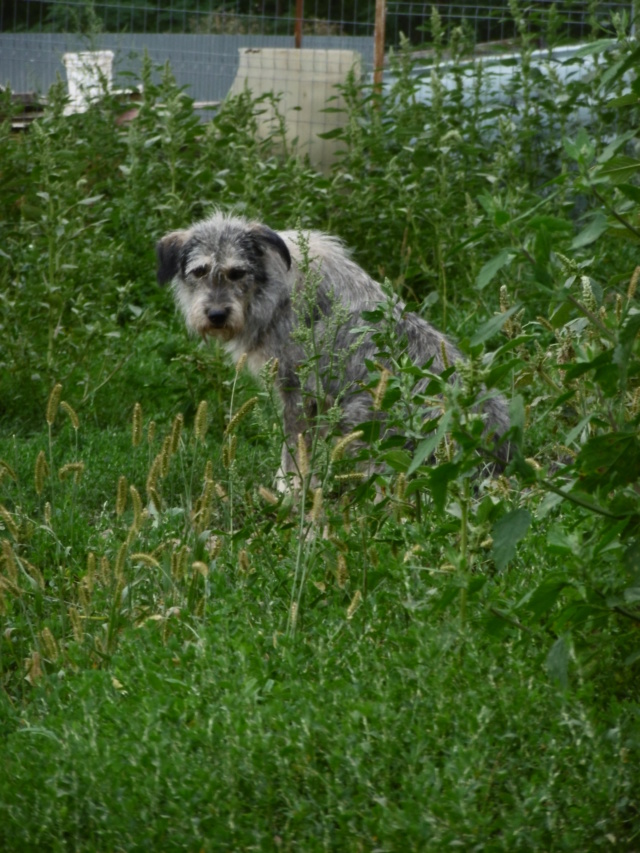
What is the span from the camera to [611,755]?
9.02 feet

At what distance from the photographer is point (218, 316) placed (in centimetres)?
651

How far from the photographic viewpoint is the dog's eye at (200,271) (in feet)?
21.8

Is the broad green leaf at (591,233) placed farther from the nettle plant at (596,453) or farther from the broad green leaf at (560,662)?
the broad green leaf at (560,662)

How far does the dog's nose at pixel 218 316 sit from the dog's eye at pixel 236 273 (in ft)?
0.71

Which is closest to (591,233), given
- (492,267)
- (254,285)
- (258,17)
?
(492,267)

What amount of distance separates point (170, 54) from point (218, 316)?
27.4ft

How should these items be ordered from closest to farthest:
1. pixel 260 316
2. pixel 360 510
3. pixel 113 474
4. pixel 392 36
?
1. pixel 360 510
2. pixel 113 474
3. pixel 260 316
4. pixel 392 36

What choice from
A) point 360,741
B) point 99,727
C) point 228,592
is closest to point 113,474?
point 228,592

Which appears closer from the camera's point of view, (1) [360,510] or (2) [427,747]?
(2) [427,747]

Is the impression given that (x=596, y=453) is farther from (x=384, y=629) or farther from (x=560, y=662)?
(x=384, y=629)

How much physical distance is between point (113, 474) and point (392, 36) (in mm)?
10400

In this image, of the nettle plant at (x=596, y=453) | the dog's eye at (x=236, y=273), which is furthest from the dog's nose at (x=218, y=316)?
the nettle plant at (x=596, y=453)

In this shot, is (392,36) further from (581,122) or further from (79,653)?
(79,653)

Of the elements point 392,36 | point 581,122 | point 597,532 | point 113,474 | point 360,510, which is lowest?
point 113,474
